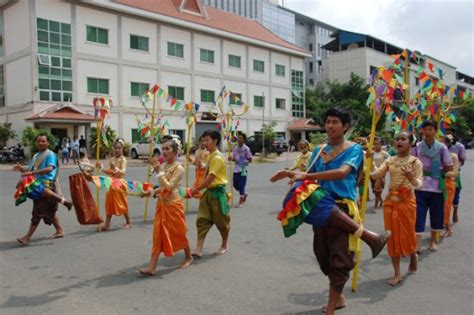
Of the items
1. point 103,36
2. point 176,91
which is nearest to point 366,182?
point 103,36

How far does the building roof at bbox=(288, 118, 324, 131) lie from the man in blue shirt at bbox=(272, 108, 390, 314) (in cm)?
3867

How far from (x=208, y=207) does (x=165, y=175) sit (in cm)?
95

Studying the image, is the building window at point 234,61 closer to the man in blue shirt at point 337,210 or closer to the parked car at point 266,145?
the parked car at point 266,145

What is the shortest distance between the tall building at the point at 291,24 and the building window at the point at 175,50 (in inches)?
1500

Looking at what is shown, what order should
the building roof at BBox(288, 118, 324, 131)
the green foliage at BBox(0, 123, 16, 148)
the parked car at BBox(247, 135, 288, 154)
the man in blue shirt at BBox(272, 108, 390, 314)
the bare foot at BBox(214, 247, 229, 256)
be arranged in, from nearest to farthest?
the man in blue shirt at BBox(272, 108, 390, 314) → the bare foot at BBox(214, 247, 229, 256) → the green foliage at BBox(0, 123, 16, 148) → the parked car at BBox(247, 135, 288, 154) → the building roof at BBox(288, 118, 324, 131)

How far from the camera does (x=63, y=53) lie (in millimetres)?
26969

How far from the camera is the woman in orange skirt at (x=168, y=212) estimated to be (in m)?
4.92

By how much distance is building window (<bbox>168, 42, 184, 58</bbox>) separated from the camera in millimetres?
32938

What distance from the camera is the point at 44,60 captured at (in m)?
26.1

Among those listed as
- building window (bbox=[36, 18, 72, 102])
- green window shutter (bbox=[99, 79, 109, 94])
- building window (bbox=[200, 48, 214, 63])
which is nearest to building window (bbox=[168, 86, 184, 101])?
building window (bbox=[200, 48, 214, 63])

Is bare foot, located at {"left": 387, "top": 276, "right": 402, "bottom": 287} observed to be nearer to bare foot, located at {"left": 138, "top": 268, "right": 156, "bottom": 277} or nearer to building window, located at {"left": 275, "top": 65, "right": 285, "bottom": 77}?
bare foot, located at {"left": 138, "top": 268, "right": 156, "bottom": 277}

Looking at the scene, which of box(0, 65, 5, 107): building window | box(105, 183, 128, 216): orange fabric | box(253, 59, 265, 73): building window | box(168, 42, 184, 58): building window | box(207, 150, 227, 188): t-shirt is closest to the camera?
box(207, 150, 227, 188): t-shirt

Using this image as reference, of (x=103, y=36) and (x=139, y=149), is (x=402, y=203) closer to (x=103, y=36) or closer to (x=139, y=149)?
(x=139, y=149)

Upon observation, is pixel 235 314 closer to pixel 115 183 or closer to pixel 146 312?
pixel 146 312
